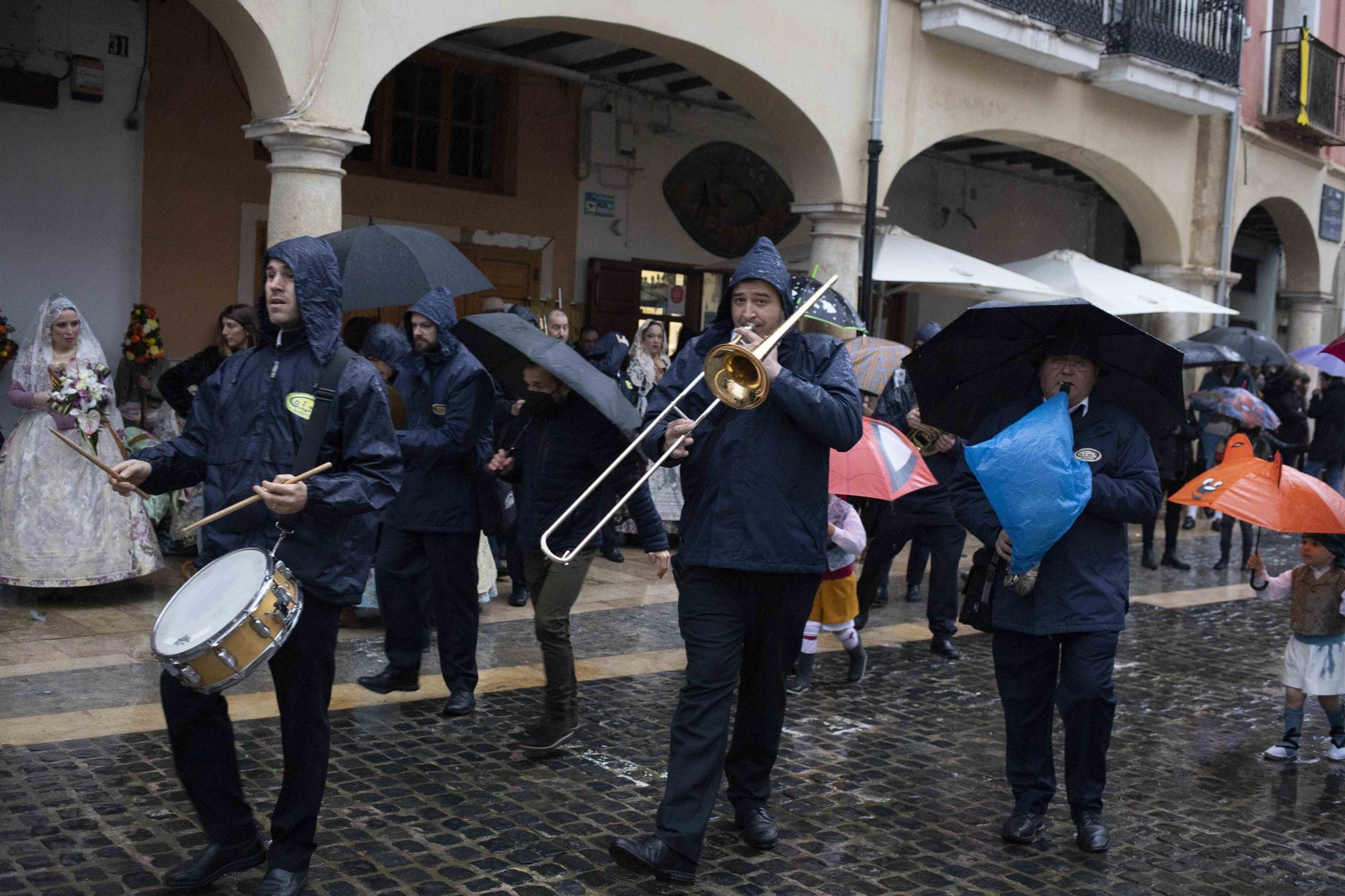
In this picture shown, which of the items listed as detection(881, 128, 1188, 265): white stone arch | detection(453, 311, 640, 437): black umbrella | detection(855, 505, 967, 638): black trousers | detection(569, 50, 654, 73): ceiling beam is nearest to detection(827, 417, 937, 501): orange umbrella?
detection(855, 505, 967, 638): black trousers

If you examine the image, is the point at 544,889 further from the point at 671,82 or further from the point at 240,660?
the point at 671,82

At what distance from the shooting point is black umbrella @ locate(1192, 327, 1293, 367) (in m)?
15.0

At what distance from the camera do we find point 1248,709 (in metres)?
7.27

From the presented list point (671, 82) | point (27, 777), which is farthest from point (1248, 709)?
point (671, 82)

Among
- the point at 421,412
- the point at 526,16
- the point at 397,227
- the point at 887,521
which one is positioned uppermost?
the point at 526,16

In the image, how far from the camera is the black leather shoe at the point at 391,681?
20.7ft

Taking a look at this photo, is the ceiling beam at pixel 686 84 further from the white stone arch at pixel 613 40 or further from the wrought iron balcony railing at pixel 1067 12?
the wrought iron balcony railing at pixel 1067 12

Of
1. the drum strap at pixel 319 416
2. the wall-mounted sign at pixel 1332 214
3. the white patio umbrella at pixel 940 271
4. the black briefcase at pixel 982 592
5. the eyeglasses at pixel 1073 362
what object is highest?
the wall-mounted sign at pixel 1332 214

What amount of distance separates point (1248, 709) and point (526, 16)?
22.8ft

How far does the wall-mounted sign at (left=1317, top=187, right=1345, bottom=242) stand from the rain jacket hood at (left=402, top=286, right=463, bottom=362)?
18930 millimetres

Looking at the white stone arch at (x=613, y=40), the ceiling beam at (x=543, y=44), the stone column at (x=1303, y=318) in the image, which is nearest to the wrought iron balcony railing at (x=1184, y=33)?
the white stone arch at (x=613, y=40)

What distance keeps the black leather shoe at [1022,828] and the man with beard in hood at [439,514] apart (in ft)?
8.06

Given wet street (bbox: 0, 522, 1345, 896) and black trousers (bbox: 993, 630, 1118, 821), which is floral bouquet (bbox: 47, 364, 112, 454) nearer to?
wet street (bbox: 0, 522, 1345, 896)

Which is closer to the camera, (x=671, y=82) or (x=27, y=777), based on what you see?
(x=27, y=777)
